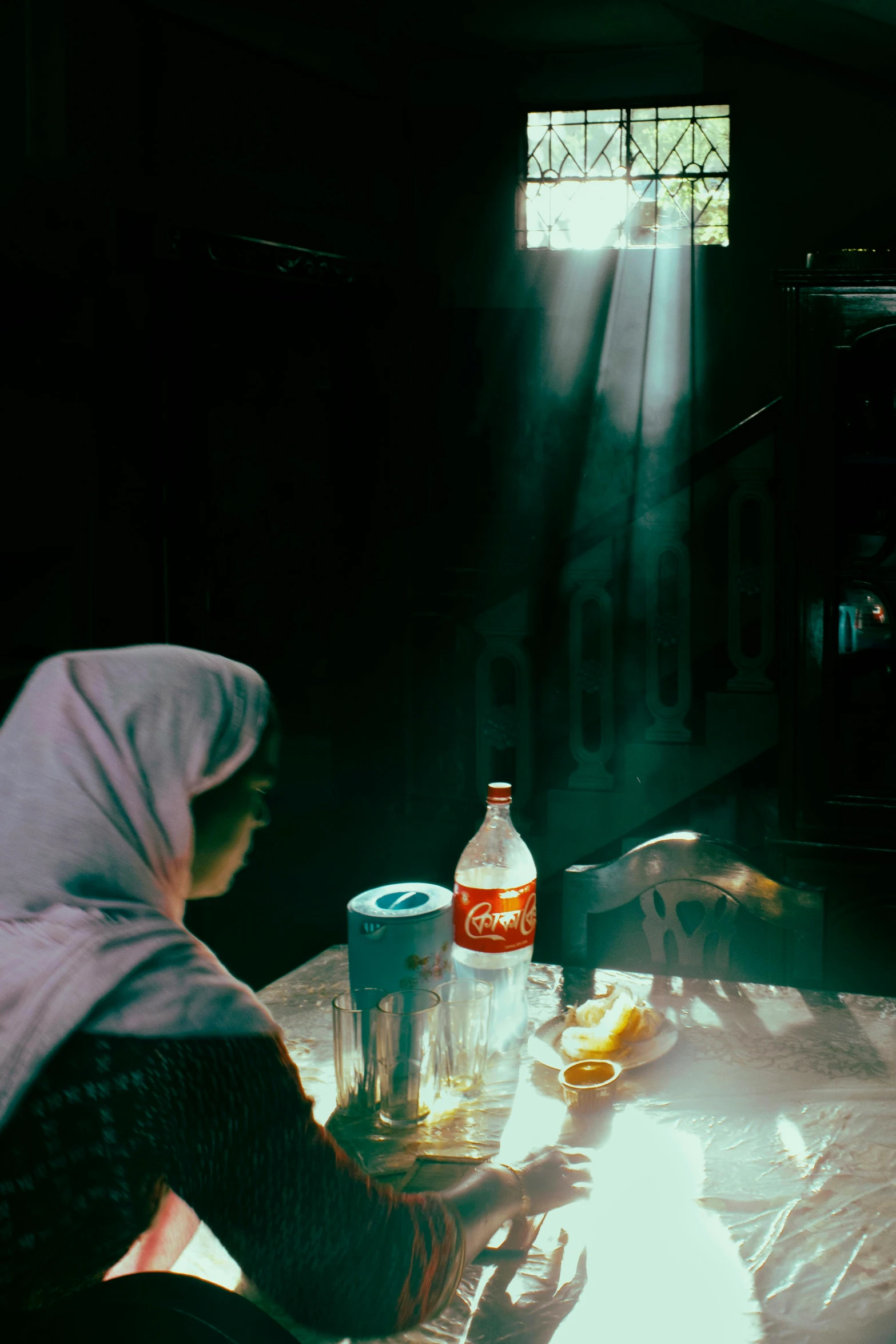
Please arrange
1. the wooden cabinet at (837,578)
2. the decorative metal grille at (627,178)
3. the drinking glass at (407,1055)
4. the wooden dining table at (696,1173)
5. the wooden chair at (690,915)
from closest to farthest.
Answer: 1. the wooden dining table at (696,1173)
2. the drinking glass at (407,1055)
3. the wooden chair at (690,915)
4. the wooden cabinet at (837,578)
5. the decorative metal grille at (627,178)

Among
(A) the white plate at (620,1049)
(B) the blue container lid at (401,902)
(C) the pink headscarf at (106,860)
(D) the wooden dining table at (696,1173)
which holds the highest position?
(C) the pink headscarf at (106,860)

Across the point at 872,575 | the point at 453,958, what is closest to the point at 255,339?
the point at 872,575

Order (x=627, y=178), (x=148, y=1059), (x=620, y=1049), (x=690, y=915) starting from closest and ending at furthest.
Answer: (x=148, y=1059) < (x=620, y=1049) < (x=690, y=915) < (x=627, y=178)

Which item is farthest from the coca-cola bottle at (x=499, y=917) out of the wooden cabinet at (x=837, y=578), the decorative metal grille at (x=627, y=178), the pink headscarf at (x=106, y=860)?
the decorative metal grille at (x=627, y=178)

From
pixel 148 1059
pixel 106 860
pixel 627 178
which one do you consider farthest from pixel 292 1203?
pixel 627 178

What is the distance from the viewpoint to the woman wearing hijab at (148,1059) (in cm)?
69

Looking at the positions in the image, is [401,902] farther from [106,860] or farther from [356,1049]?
[106,860]

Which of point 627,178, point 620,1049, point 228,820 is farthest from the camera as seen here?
point 627,178

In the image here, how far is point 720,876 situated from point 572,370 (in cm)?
255

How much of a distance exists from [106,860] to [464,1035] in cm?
50

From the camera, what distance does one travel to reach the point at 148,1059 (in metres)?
0.71

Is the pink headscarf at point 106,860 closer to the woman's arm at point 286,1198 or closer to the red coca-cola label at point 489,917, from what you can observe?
the woman's arm at point 286,1198

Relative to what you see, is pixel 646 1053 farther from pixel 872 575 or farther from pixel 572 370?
pixel 572 370

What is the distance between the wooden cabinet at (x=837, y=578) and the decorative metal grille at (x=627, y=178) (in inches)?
58.8
